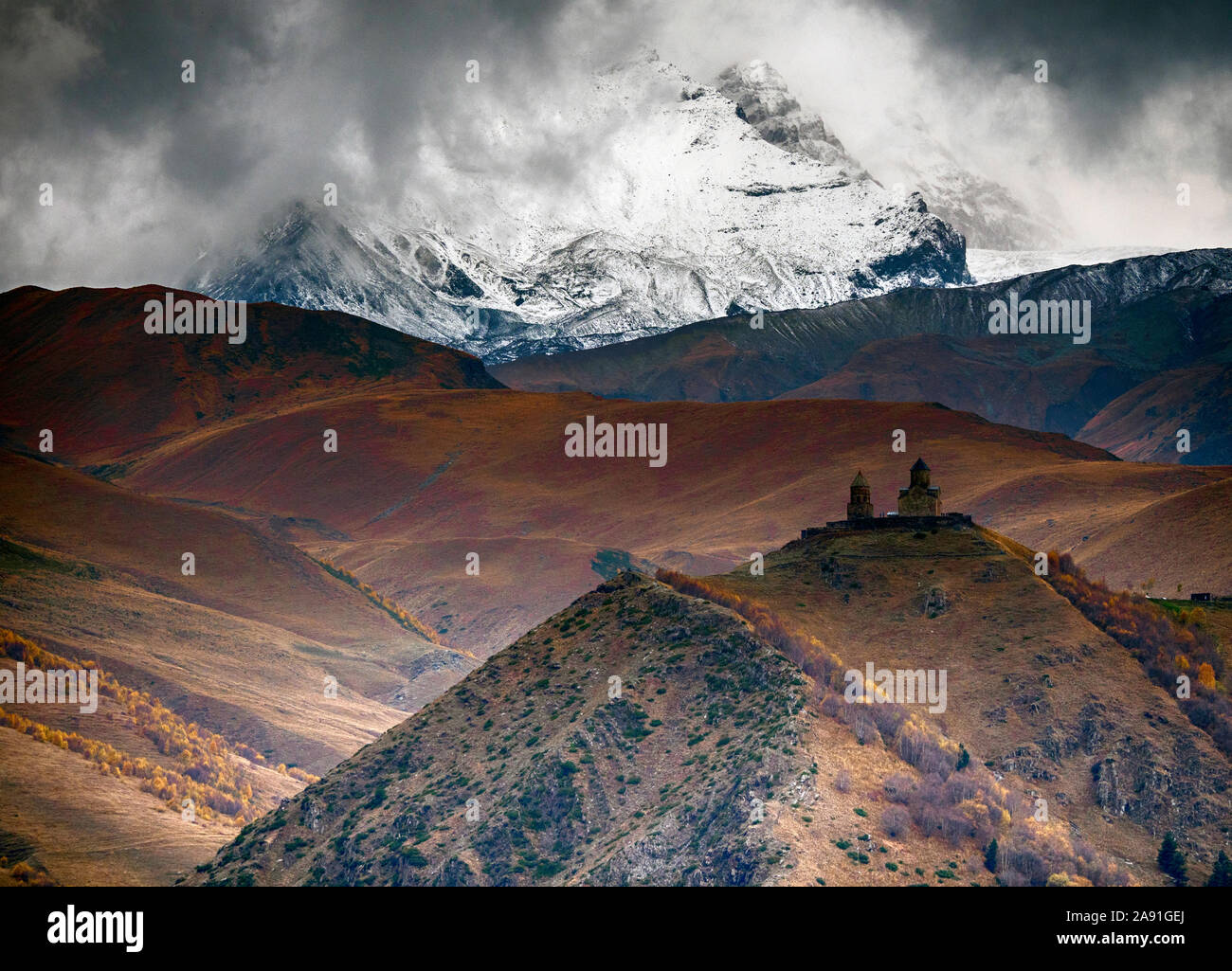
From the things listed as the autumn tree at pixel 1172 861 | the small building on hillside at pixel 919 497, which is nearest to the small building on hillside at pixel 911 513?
the small building on hillside at pixel 919 497

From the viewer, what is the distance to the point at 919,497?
167625mm

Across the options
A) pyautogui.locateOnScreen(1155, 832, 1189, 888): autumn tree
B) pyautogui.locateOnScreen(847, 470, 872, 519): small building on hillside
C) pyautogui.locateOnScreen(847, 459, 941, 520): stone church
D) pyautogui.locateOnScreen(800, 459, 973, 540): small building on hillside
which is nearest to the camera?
pyautogui.locateOnScreen(1155, 832, 1189, 888): autumn tree

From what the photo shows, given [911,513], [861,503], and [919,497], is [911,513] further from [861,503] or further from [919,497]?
[861,503]

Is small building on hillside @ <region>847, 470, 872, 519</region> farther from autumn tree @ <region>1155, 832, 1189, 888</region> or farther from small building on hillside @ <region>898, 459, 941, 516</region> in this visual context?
autumn tree @ <region>1155, 832, 1189, 888</region>

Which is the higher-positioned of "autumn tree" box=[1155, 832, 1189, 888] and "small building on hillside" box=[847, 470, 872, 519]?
"small building on hillside" box=[847, 470, 872, 519]

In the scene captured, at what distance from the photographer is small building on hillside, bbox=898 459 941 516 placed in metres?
168

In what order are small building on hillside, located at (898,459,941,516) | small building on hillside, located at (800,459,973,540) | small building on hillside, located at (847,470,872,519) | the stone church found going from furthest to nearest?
small building on hillside, located at (847,470,872,519)
the stone church
small building on hillside, located at (898,459,941,516)
small building on hillside, located at (800,459,973,540)

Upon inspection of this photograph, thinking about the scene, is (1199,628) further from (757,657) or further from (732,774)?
(732,774)

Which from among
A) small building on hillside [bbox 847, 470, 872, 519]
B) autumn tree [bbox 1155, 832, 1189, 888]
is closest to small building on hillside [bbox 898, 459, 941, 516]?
small building on hillside [bbox 847, 470, 872, 519]
